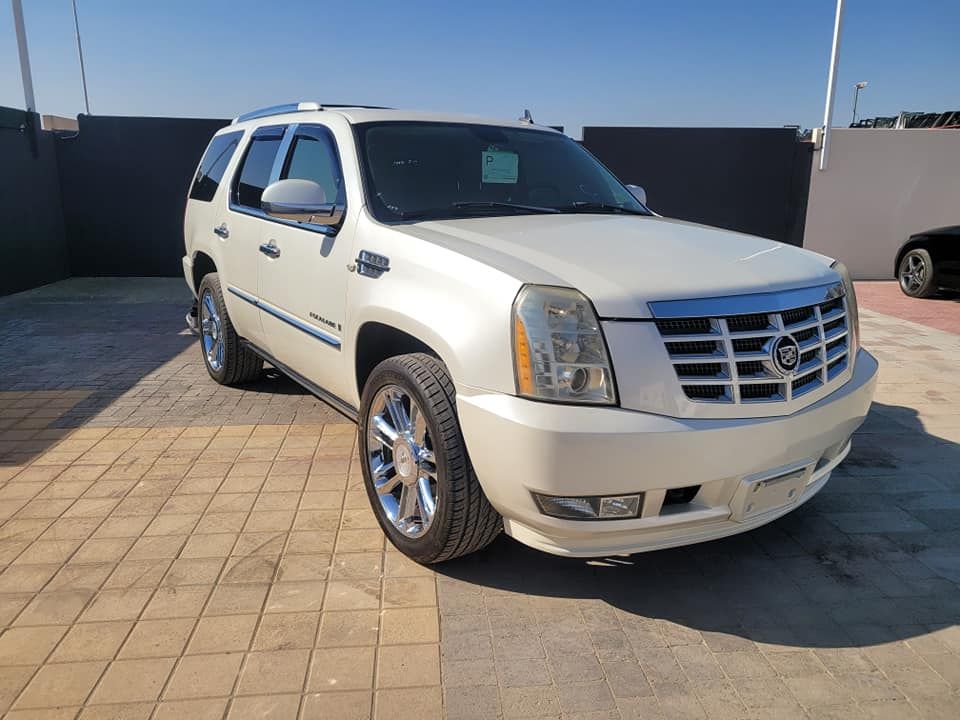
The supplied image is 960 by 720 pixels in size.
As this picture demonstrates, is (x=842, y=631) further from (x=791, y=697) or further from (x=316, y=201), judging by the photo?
(x=316, y=201)

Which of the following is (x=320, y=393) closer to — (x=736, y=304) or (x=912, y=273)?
(x=736, y=304)

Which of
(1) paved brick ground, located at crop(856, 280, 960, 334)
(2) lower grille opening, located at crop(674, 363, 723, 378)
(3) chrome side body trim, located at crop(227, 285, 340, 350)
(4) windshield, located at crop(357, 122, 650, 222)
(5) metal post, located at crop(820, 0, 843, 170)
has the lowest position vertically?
(1) paved brick ground, located at crop(856, 280, 960, 334)

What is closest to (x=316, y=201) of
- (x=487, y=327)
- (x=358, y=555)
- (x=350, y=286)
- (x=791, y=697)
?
(x=350, y=286)

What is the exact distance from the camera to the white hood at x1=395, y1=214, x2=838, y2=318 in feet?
8.27

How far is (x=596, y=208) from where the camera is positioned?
13.0ft

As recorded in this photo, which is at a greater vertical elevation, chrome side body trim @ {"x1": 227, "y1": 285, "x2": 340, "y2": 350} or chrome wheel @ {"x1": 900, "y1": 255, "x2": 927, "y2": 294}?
chrome side body trim @ {"x1": 227, "y1": 285, "x2": 340, "y2": 350}

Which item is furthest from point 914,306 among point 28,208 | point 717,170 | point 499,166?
point 28,208

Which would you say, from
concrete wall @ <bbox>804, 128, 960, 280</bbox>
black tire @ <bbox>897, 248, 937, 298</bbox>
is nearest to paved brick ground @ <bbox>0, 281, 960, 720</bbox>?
black tire @ <bbox>897, 248, 937, 298</bbox>

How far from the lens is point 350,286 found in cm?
335

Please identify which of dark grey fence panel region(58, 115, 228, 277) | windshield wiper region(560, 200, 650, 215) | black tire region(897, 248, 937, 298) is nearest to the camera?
windshield wiper region(560, 200, 650, 215)

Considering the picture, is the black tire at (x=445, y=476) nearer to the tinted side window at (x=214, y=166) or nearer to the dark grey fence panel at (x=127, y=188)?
the tinted side window at (x=214, y=166)

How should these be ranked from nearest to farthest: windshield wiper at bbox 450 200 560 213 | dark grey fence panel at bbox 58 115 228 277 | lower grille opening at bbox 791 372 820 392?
lower grille opening at bbox 791 372 820 392 < windshield wiper at bbox 450 200 560 213 < dark grey fence panel at bbox 58 115 228 277

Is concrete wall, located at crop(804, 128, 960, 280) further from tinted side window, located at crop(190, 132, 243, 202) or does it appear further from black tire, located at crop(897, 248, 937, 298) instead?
tinted side window, located at crop(190, 132, 243, 202)

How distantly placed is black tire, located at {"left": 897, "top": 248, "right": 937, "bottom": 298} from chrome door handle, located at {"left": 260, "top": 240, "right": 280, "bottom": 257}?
9.57m
